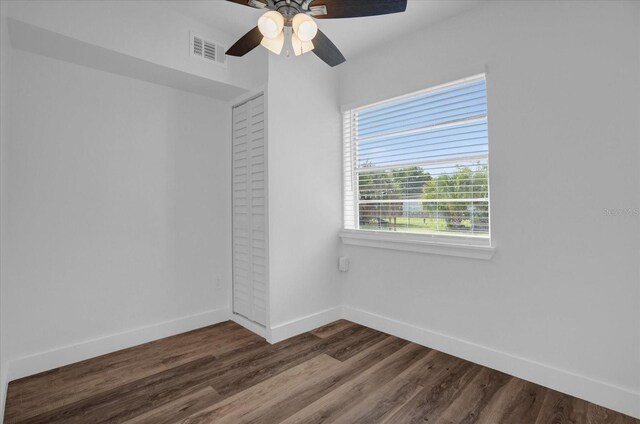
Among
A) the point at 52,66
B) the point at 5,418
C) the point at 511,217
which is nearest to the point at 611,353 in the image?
the point at 511,217

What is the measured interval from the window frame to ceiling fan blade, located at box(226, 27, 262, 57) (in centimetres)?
153

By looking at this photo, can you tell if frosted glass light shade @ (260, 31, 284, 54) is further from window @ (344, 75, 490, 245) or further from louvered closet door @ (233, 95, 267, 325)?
window @ (344, 75, 490, 245)

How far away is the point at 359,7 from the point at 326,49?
38cm

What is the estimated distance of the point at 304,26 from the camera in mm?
1575

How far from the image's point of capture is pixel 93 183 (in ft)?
8.52

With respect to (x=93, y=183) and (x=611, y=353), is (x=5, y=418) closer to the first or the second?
(x=93, y=183)

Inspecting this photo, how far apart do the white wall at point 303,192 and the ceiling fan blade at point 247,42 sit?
91 cm

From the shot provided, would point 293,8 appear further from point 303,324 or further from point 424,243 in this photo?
point 303,324

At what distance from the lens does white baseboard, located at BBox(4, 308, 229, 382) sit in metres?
2.29

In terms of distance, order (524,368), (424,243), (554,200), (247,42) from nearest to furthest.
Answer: (247,42), (554,200), (524,368), (424,243)

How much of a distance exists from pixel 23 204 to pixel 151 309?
4.07 feet

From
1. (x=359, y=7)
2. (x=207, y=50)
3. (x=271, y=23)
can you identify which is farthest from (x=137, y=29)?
(x=359, y=7)

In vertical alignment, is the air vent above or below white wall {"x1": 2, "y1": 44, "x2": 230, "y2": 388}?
above

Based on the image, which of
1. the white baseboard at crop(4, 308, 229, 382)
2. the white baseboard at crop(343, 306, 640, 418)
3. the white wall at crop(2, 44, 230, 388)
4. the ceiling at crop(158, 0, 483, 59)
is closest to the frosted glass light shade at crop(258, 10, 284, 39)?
the ceiling at crop(158, 0, 483, 59)
